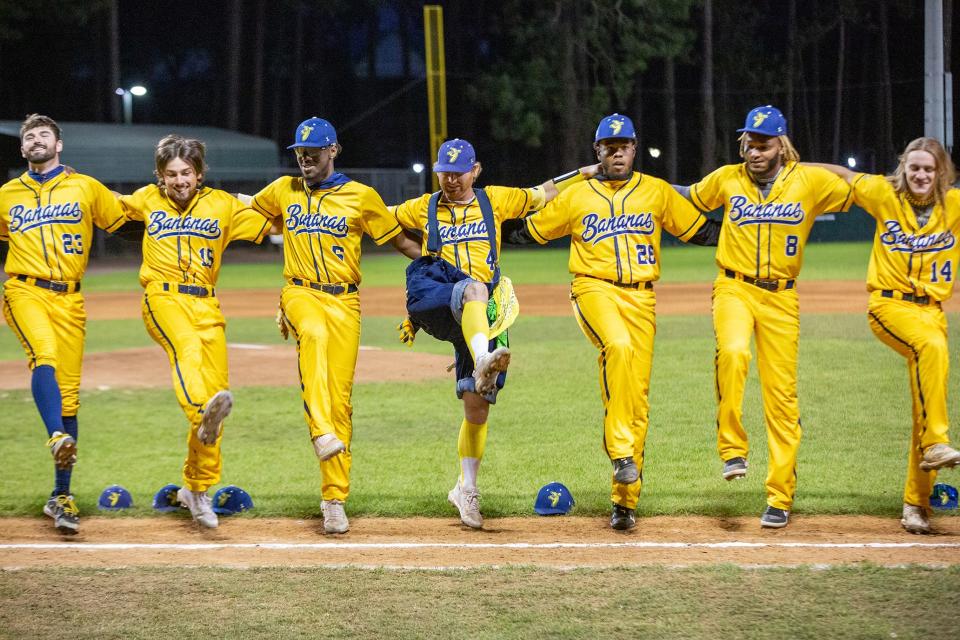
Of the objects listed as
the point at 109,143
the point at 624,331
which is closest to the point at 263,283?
the point at 109,143

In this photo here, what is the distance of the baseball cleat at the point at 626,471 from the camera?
6344 mm

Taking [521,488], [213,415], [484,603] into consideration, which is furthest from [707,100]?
[484,603]

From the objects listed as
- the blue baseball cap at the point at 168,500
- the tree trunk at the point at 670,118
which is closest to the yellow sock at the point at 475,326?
the blue baseball cap at the point at 168,500

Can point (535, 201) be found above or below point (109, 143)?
below

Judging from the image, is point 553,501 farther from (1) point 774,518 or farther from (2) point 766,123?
(2) point 766,123

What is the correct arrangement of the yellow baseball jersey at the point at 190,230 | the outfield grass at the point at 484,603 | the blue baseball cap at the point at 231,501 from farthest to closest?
the blue baseball cap at the point at 231,501, the yellow baseball jersey at the point at 190,230, the outfield grass at the point at 484,603

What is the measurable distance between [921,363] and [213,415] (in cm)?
388

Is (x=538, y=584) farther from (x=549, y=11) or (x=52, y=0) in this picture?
(x=549, y=11)

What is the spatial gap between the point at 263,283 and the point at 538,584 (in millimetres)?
23168

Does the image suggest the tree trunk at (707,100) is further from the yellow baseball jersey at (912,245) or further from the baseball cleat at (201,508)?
the baseball cleat at (201,508)

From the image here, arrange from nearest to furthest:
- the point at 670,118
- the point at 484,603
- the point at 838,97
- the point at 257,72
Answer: the point at 484,603 → the point at 257,72 → the point at 670,118 → the point at 838,97

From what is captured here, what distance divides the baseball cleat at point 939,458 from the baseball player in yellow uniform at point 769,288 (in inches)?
27.3

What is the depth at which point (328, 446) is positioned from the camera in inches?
253

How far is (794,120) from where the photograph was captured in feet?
202
